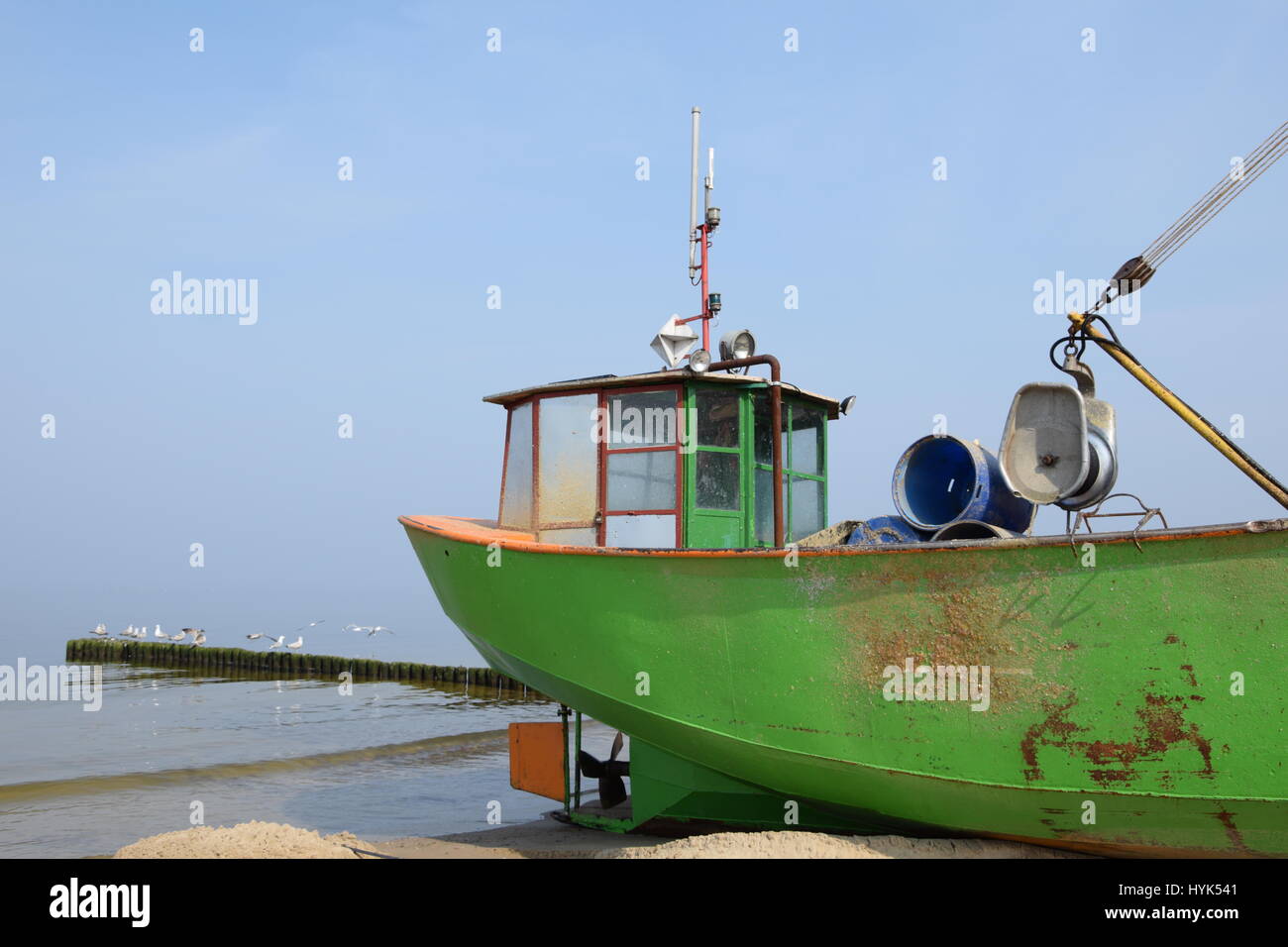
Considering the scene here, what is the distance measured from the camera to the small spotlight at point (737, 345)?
711cm

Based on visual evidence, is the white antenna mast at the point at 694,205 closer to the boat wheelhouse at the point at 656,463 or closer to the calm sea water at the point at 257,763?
the boat wheelhouse at the point at 656,463

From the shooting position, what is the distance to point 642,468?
6957mm

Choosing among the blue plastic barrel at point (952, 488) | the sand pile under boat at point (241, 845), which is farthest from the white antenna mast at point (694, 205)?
the sand pile under boat at point (241, 845)

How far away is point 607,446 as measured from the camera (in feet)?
23.1

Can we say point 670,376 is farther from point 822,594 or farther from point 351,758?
point 351,758

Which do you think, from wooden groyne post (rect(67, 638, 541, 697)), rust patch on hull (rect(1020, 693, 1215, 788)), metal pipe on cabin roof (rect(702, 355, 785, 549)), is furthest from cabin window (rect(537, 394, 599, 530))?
wooden groyne post (rect(67, 638, 541, 697))

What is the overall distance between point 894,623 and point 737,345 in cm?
253

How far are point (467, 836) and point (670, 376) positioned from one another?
4598mm

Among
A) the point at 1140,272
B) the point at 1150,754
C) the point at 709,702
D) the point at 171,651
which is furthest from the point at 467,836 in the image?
the point at 171,651

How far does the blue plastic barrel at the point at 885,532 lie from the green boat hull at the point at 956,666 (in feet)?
3.11

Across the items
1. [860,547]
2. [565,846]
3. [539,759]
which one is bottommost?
[565,846]

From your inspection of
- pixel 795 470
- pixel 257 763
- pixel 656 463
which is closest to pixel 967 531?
pixel 795 470

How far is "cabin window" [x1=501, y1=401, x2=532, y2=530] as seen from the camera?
7445 millimetres

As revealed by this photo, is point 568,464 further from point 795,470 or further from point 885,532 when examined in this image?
point 885,532
